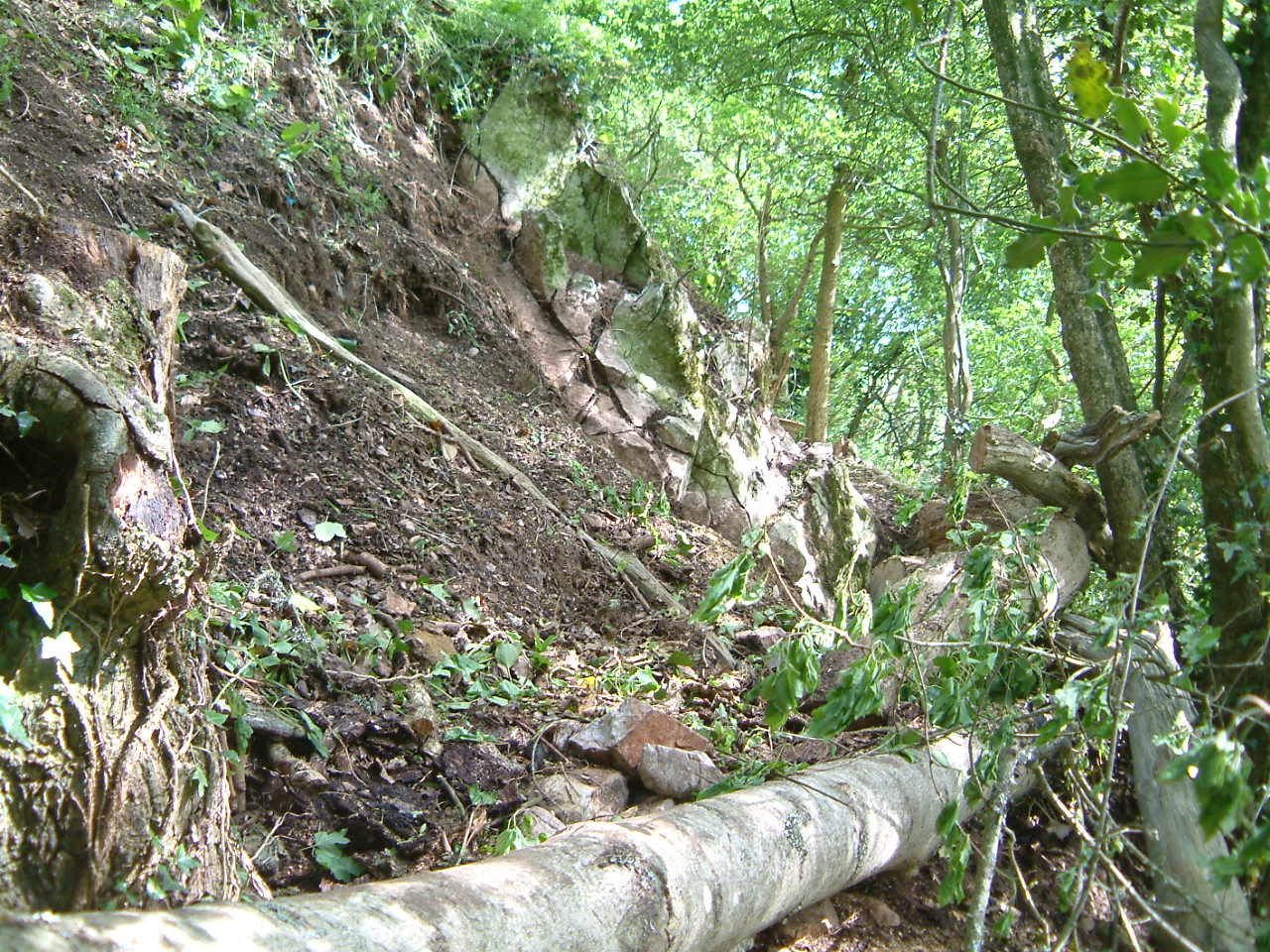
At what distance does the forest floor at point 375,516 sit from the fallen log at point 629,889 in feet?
1.02

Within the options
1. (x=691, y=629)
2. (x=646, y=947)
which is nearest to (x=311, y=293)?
(x=691, y=629)

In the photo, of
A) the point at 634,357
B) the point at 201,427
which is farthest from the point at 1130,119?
the point at 634,357

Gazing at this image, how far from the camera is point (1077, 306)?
4.93 meters

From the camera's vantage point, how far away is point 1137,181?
4.08 ft

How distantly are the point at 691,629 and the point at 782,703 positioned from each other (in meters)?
2.62

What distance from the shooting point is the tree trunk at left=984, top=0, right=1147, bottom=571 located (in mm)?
4910

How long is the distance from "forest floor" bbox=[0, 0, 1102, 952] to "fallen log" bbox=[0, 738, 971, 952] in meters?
0.31

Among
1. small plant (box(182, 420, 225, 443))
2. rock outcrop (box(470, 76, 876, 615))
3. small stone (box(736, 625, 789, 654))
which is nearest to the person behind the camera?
small plant (box(182, 420, 225, 443))

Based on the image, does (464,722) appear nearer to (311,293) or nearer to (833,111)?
(311,293)

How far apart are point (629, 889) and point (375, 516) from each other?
2.67 meters

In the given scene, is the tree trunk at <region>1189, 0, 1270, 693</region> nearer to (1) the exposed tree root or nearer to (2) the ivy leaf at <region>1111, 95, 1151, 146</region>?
(2) the ivy leaf at <region>1111, 95, 1151, 146</region>

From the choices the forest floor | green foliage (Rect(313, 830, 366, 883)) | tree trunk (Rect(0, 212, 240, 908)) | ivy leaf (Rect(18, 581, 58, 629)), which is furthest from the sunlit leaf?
green foliage (Rect(313, 830, 366, 883))

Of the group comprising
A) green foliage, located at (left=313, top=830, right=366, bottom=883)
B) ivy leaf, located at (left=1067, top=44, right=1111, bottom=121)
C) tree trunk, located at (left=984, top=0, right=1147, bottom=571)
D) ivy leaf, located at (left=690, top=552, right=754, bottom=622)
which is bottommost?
green foliage, located at (left=313, top=830, right=366, bottom=883)

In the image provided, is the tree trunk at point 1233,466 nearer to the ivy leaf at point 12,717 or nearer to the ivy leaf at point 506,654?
the ivy leaf at point 506,654
